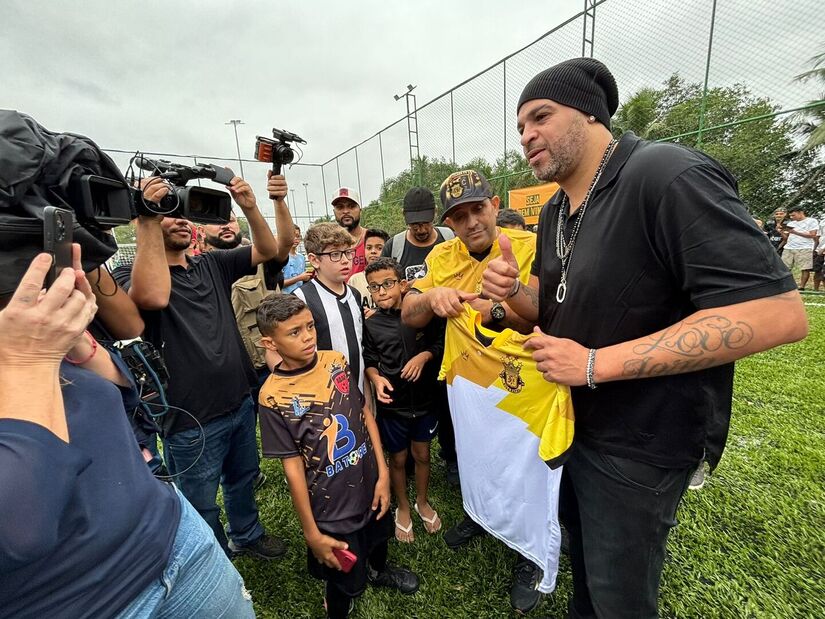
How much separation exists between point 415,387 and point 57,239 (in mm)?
2035

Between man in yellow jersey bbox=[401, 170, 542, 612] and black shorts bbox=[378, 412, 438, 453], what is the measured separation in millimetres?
648

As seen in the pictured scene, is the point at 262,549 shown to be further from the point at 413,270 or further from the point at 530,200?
the point at 530,200

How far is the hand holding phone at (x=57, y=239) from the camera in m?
0.79

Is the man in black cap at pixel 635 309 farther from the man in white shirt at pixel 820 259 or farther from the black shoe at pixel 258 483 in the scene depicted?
the man in white shirt at pixel 820 259

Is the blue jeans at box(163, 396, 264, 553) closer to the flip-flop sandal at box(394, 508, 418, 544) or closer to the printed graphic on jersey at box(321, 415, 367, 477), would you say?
the printed graphic on jersey at box(321, 415, 367, 477)

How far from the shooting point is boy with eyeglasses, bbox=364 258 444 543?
2539 mm

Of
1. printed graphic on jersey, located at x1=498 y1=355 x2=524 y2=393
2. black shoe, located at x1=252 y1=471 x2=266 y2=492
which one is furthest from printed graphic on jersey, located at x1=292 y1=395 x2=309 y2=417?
black shoe, located at x1=252 y1=471 x2=266 y2=492

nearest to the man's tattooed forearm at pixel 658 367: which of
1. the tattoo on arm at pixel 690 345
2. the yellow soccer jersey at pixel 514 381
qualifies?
the tattoo on arm at pixel 690 345

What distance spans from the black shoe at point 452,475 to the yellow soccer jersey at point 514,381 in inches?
50.7

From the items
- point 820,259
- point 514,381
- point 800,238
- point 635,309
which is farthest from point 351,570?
point 820,259

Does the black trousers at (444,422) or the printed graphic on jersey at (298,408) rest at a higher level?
the printed graphic on jersey at (298,408)

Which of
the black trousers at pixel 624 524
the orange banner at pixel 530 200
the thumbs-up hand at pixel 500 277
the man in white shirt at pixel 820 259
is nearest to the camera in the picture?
the black trousers at pixel 624 524

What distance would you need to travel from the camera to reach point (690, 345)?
1.09m

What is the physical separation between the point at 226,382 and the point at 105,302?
75 centimetres
